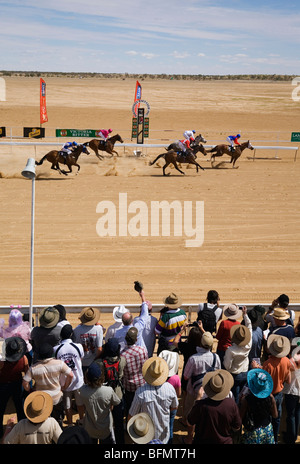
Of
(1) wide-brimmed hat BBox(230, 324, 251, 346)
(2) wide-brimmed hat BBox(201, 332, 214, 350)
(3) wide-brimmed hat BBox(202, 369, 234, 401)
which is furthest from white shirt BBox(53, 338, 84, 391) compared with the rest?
(1) wide-brimmed hat BBox(230, 324, 251, 346)

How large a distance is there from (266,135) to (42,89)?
568 inches

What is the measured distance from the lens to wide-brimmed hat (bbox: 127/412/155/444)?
13.1 feet

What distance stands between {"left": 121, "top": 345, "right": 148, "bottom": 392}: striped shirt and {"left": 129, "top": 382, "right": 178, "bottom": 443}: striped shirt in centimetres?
57

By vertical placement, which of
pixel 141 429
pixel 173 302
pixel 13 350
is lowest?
pixel 141 429

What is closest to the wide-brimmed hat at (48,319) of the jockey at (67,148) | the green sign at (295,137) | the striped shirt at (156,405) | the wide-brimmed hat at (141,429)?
the striped shirt at (156,405)

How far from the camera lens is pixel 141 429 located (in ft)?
13.1

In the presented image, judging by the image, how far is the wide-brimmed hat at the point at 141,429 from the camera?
13.1ft

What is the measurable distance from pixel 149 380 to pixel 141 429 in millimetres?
503

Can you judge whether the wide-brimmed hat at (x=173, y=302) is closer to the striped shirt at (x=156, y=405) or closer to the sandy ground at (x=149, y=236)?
the striped shirt at (x=156, y=405)

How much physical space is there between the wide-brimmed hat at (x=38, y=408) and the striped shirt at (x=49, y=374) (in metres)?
0.63

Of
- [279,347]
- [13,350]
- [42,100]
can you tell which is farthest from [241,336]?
[42,100]

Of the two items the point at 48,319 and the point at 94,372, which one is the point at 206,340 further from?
the point at 48,319

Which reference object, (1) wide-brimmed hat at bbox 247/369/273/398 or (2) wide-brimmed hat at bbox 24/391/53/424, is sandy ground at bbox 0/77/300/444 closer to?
(1) wide-brimmed hat at bbox 247/369/273/398
